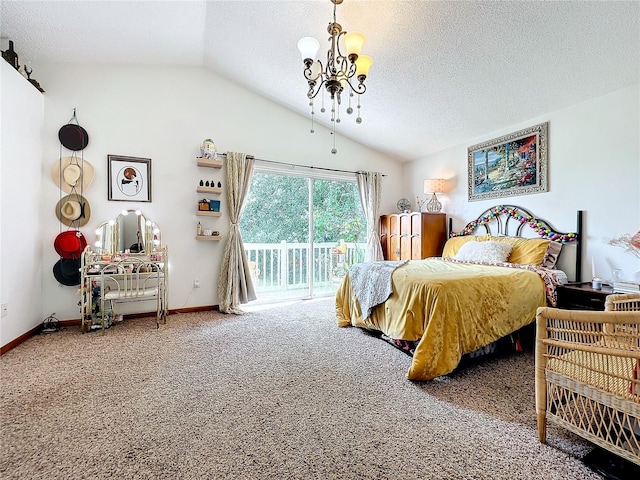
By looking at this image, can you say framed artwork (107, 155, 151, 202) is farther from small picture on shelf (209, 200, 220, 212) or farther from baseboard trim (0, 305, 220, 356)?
baseboard trim (0, 305, 220, 356)

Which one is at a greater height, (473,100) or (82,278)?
(473,100)

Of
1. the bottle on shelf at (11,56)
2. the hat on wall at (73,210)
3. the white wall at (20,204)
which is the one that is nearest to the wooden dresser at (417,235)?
the hat on wall at (73,210)

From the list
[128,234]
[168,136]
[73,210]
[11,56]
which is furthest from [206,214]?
[11,56]

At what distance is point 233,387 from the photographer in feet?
6.38

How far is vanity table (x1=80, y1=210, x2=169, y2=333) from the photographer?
304cm

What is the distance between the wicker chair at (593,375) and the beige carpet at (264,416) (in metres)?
0.19

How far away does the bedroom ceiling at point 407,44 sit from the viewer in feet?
7.27

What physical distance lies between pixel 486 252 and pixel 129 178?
175 inches

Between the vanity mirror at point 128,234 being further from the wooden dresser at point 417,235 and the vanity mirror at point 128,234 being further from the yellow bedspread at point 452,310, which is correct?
the wooden dresser at point 417,235

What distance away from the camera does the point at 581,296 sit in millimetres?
2506

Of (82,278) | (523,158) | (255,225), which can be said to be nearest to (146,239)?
(82,278)

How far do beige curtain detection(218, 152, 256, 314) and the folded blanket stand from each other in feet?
5.35

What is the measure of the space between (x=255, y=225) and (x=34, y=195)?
249cm

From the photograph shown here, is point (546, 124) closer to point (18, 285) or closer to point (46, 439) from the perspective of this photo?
point (46, 439)
